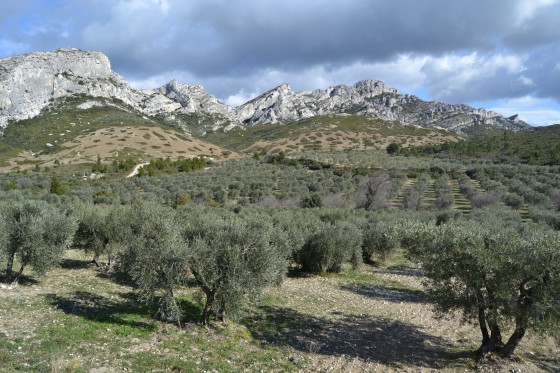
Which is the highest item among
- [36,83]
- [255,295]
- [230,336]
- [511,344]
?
[36,83]

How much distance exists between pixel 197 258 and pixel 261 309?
634 centimetres

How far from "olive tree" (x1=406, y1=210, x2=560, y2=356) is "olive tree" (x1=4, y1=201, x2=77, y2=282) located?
58.8ft

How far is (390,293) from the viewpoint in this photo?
25.1 m

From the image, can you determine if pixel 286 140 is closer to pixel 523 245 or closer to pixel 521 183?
pixel 521 183

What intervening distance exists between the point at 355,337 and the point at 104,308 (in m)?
11.6

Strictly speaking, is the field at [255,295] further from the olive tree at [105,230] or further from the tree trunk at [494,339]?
the tree trunk at [494,339]

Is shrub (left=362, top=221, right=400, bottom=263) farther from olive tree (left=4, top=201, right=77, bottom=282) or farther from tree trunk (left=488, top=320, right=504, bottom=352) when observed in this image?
olive tree (left=4, top=201, right=77, bottom=282)

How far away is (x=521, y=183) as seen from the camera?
6869cm

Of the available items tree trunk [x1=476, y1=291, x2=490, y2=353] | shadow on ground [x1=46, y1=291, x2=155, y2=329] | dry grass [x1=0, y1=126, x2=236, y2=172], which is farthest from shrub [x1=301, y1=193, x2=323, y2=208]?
dry grass [x1=0, y1=126, x2=236, y2=172]

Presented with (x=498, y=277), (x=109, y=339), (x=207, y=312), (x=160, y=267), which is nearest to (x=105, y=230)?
(x=160, y=267)

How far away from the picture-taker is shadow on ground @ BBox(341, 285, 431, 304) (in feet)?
77.7

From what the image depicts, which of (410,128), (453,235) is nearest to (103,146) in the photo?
(453,235)

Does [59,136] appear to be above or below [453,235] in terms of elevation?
above

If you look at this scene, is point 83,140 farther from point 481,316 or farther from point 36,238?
point 481,316
